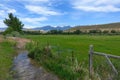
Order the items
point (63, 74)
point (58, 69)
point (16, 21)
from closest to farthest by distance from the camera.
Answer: point (63, 74) → point (58, 69) → point (16, 21)

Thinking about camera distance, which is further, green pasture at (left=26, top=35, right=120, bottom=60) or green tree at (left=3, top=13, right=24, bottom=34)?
green tree at (left=3, top=13, right=24, bottom=34)

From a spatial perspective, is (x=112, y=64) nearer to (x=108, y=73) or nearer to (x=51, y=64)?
(x=108, y=73)

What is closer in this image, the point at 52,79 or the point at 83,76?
the point at 83,76

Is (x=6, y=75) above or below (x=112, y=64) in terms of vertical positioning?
below

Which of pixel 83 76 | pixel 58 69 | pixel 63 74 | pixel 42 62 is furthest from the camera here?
pixel 42 62

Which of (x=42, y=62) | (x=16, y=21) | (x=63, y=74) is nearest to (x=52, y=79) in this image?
(x=63, y=74)

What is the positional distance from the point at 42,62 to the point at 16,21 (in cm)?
9103

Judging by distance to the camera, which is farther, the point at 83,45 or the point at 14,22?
the point at 14,22

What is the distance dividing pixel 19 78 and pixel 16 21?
95932 mm

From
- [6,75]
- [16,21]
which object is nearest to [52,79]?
[6,75]

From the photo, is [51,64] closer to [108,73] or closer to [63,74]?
[63,74]

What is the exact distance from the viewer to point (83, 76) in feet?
43.9

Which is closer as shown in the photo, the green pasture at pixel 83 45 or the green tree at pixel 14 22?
the green pasture at pixel 83 45

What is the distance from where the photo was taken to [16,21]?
10981 centimetres
